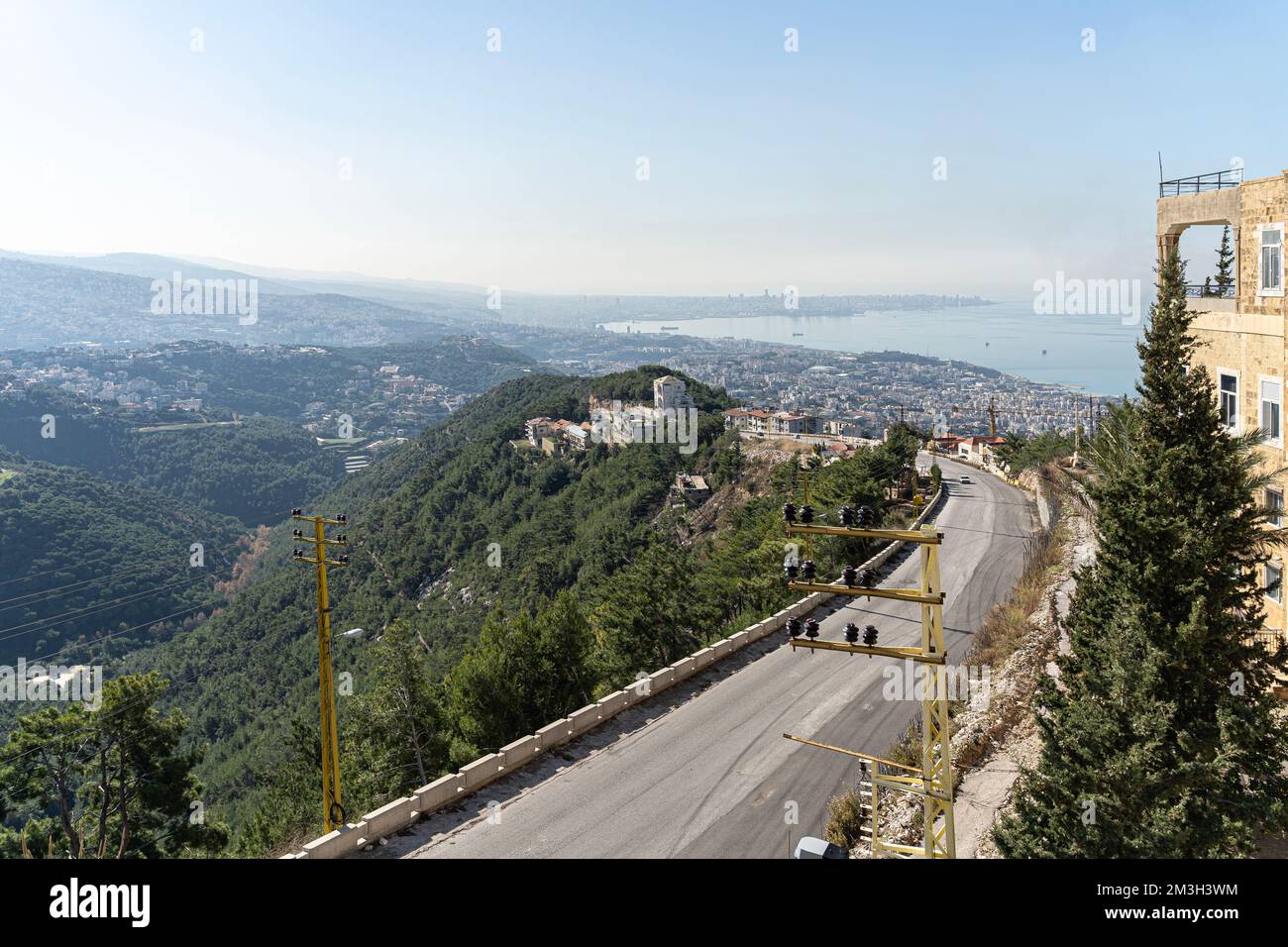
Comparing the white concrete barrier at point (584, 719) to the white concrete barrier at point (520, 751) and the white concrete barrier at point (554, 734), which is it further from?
the white concrete barrier at point (520, 751)

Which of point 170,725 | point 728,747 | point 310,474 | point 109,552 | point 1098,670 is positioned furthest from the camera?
point 310,474

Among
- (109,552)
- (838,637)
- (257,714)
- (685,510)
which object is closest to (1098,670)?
(838,637)

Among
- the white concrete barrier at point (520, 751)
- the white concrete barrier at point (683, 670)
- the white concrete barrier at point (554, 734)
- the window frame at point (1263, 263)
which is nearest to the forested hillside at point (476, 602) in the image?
the white concrete barrier at point (683, 670)

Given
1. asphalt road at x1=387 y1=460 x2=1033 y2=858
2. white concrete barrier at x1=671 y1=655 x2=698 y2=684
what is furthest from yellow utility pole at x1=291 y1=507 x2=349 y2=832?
white concrete barrier at x1=671 y1=655 x2=698 y2=684

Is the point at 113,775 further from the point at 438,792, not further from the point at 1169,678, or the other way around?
the point at 1169,678

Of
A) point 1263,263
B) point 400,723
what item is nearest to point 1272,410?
point 1263,263

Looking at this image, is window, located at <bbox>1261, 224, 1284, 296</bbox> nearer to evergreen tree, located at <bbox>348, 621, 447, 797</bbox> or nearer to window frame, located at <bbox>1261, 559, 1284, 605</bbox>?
window frame, located at <bbox>1261, 559, 1284, 605</bbox>
